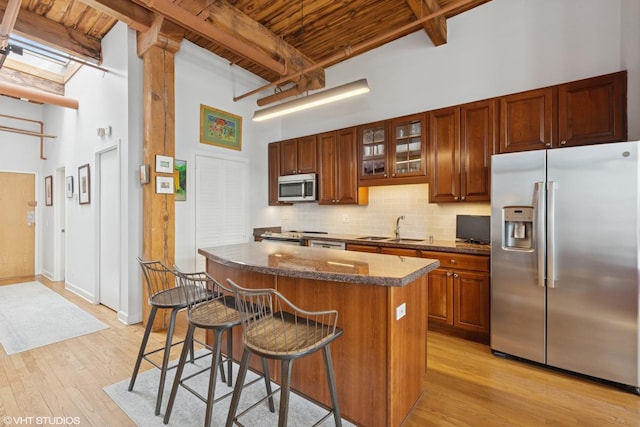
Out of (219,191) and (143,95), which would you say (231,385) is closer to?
(219,191)

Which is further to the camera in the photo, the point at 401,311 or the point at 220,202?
the point at 220,202

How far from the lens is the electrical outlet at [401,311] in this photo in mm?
1731

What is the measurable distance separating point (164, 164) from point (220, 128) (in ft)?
4.13

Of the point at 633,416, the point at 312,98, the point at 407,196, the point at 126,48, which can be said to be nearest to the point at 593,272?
the point at 633,416

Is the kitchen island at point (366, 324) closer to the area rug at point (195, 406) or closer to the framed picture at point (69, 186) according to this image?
the area rug at point (195, 406)

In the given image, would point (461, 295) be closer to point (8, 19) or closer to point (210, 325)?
point (210, 325)

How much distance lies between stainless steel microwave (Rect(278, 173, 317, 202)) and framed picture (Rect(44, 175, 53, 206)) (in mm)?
4458

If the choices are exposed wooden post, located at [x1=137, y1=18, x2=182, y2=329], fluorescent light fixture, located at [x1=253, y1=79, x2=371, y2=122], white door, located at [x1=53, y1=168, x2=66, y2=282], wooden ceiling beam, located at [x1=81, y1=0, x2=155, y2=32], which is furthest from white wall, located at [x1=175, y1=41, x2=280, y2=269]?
white door, located at [x1=53, y1=168, x2=66, y2=282]

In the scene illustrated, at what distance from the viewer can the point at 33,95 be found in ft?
14.4

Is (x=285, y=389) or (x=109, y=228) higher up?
(x=109, y=228)

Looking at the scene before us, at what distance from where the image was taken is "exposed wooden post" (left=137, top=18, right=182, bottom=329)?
11.2 ft

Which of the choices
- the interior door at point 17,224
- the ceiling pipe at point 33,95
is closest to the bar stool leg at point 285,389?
the ceiling pipe at point 33,95

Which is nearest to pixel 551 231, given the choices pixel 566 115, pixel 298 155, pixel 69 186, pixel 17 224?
pixel 566 115

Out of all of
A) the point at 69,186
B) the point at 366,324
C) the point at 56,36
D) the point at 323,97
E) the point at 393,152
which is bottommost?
the point at 366,324
